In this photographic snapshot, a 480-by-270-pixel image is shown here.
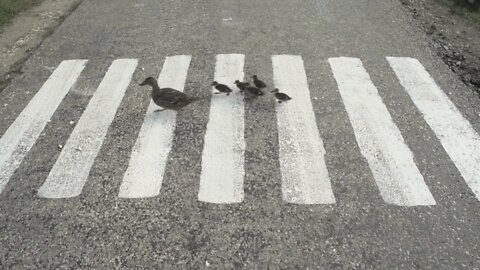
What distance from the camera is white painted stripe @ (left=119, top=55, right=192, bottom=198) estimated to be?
17.9 ft

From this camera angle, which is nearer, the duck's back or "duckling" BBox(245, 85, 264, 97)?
the duck's back

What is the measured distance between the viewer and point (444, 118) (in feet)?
22.0

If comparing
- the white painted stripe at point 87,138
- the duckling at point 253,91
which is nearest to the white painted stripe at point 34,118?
the white painted stripe at point 87,138

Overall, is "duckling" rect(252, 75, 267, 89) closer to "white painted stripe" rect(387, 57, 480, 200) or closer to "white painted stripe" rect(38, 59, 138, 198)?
"white painted stripe" rect(38, 59, 138, 198)

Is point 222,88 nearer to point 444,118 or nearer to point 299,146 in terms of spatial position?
point 299,146

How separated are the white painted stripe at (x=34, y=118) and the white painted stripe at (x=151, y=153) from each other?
5.10 ft

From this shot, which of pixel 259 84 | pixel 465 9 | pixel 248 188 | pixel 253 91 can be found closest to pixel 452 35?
pixel 465 9

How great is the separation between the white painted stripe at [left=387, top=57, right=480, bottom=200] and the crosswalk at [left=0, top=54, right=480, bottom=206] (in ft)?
0.05

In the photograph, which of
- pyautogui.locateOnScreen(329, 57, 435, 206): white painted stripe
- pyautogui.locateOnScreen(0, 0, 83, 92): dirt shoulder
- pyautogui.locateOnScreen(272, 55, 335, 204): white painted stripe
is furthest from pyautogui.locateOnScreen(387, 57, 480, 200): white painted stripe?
pyautogui.locateOnScreen(0, 0, 83, 92): dirt shoulder

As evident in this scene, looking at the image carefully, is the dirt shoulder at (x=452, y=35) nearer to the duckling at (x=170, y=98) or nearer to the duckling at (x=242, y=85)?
the duckling at (x=242, y=85)

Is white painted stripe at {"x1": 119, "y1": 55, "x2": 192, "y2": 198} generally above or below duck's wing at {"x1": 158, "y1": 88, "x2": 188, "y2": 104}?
below

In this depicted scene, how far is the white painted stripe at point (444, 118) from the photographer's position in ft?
18.9

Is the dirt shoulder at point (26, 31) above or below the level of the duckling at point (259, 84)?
below

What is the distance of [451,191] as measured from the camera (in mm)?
5379
